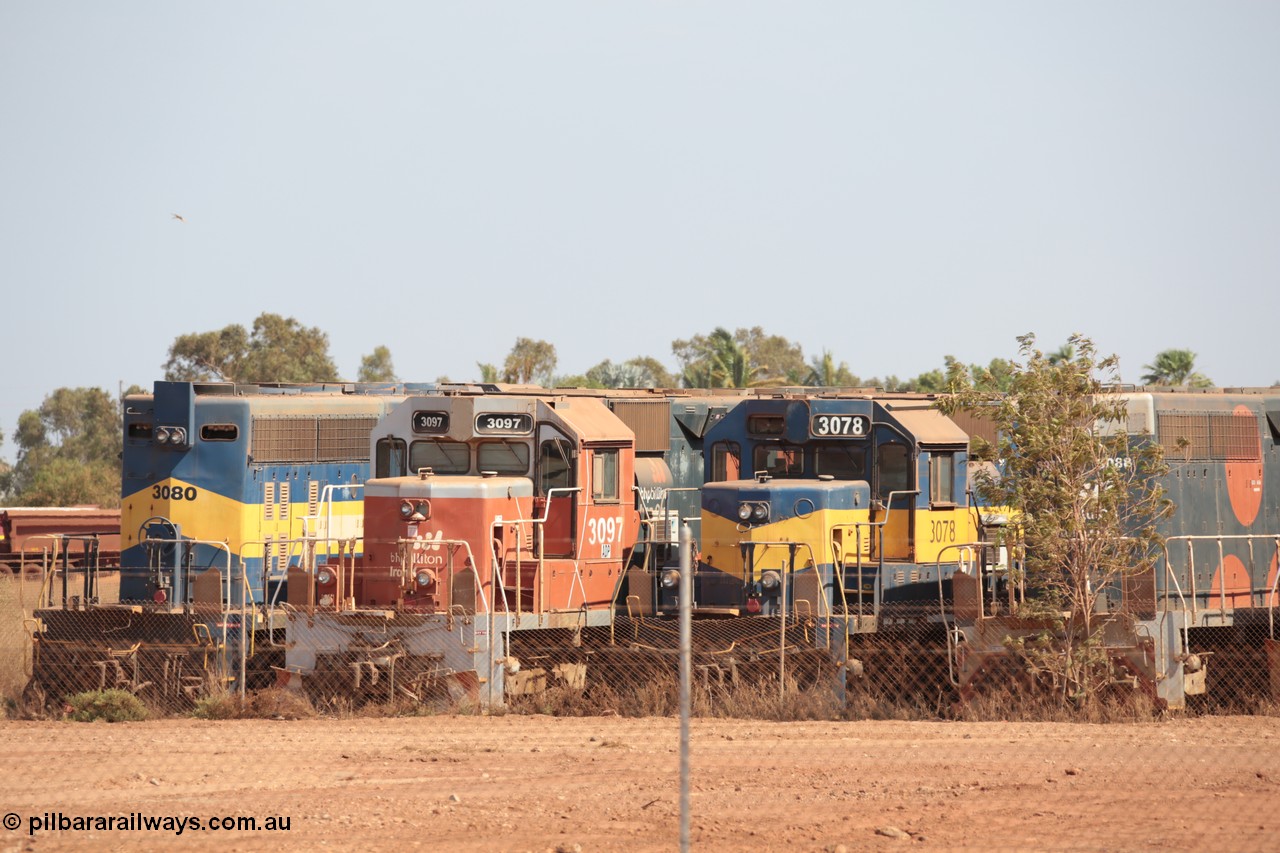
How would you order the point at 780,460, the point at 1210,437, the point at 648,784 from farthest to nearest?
the point at 1210,437, the point at 780,460, the point at 648,784

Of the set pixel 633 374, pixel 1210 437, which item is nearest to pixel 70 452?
pixel 633 374

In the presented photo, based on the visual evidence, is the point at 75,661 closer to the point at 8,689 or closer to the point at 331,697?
the point at 8,689

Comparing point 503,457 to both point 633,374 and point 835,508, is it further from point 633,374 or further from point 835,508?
point 633,374

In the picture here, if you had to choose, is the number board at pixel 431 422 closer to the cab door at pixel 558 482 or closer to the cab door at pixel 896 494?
the cab door at pixel 558 482

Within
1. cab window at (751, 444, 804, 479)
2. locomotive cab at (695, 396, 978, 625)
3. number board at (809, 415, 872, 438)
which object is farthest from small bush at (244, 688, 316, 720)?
number board at (809, 415, 872, 438)

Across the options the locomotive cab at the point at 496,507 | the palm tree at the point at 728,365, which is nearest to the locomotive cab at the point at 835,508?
the locomotive cab at the point at 496,507

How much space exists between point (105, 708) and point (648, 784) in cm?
742

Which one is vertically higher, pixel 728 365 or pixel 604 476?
pixel 728 365

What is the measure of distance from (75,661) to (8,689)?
139 centimetres

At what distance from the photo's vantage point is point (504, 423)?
17469 mm

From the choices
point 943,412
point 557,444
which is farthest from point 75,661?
point 943,412

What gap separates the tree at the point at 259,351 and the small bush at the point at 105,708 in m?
51.2

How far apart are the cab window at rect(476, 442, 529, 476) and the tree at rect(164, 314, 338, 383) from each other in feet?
167

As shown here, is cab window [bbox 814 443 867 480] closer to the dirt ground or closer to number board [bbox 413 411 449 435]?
the dirt ground
